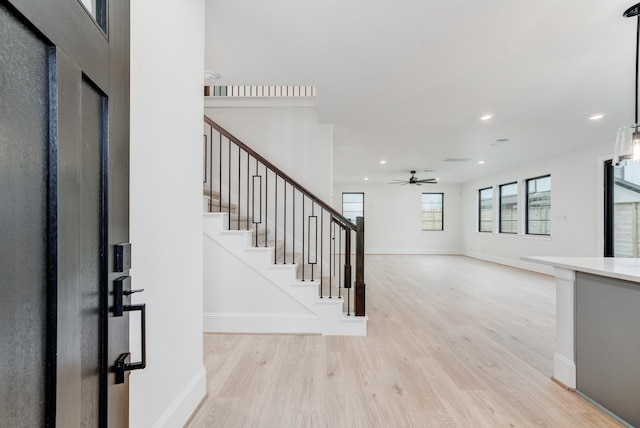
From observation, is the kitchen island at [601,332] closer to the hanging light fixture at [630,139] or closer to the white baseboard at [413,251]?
the hanging light fixture at [630,139]

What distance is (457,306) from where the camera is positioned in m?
4.09

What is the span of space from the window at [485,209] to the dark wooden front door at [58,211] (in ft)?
32.5

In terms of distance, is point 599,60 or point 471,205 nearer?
point 599,60

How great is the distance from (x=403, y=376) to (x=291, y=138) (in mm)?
3286

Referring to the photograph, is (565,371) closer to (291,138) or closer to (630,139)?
(630,139)

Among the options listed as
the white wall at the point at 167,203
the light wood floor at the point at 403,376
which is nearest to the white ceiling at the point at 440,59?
the white wall at the point at 167,203

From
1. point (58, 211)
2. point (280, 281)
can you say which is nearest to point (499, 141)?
point (280, 281)

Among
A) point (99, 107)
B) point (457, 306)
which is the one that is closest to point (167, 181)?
point (99, 107)

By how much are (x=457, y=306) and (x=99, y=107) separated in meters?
4.42

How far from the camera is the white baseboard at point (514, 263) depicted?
6496 mm

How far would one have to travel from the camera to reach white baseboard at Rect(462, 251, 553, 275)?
6.50 metres

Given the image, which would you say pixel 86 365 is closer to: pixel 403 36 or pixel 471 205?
pixel 403 36

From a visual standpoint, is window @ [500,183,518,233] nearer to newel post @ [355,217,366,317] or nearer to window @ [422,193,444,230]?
window @ [422,193,444,230]

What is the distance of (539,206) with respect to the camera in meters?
6.94
